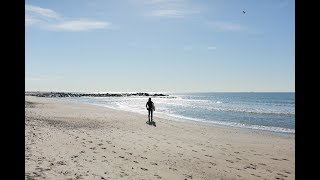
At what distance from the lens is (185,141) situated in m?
14.8

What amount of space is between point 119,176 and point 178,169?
2.06m

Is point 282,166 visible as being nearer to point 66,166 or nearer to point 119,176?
point 119,176

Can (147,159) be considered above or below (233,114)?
above

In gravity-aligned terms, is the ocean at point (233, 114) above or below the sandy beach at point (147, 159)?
below

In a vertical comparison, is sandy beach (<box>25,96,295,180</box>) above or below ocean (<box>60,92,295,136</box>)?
above

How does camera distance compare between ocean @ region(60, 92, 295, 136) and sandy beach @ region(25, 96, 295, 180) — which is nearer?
sandy beach @ region(25, 96, 295, 180)

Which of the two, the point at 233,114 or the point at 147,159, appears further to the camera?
the point at 233,114

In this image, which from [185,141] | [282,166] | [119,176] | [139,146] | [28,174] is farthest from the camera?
[185,141]

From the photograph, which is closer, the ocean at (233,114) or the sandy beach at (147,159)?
the sandy beach at (147,159)
